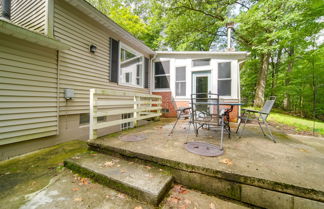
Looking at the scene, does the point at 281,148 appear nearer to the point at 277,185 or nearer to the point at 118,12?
the point at 277,185

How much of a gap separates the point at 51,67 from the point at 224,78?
20.8ft

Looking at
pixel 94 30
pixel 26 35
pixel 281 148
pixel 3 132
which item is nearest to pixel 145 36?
pixel 94 30

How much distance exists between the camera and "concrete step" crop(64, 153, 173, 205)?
1414mm

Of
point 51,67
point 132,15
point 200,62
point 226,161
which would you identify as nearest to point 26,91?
point 51,67

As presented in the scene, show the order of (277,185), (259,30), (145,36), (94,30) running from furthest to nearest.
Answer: (145,36) → (259,30) → (94,30) → (277,185)

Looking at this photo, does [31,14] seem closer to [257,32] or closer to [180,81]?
[180,81]

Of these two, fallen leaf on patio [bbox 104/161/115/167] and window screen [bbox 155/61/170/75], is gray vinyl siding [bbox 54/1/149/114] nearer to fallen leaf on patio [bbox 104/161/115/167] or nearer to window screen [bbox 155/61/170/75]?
fallen leaf on patio [bbox 104/161/115/167]

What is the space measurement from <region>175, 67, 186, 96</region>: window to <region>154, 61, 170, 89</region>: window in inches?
19.6

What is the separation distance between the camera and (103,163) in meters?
2.01

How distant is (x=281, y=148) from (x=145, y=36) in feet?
41.3

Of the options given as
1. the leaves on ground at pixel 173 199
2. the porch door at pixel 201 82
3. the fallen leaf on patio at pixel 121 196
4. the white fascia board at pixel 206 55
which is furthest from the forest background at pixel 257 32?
the fallen leaf on patio at pixel 121 196

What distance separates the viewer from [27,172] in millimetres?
2008

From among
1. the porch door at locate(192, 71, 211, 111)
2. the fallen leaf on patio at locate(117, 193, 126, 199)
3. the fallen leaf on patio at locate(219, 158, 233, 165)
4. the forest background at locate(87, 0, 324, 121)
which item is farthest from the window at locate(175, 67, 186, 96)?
the fallen leaf on patio at locate(117, 193, 126, 199)

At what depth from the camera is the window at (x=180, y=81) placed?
653 cm
